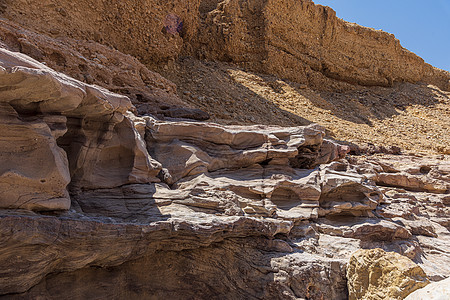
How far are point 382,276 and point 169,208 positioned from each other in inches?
123

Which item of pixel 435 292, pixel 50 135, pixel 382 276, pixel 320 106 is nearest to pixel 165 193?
pixel 50 135

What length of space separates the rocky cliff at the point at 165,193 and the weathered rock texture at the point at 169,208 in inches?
0.8

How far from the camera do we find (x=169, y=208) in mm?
4996

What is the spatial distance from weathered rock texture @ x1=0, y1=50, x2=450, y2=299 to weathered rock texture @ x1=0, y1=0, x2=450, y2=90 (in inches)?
253

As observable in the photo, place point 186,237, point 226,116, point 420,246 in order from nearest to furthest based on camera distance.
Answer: point 186,237 → point 420,246 → point 226,116

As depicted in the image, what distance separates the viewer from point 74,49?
27.6 ft

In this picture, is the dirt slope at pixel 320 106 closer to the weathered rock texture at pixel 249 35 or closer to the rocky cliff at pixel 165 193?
the rocky cliff at pixel 165 193

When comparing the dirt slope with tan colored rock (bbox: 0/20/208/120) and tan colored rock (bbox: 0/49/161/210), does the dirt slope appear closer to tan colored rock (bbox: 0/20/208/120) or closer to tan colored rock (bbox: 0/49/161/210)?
tan colored rock (bbox: 0/20/208/120)

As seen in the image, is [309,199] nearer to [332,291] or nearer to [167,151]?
[332,291]

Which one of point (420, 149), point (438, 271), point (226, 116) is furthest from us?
point (420, 149)

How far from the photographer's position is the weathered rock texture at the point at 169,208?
12.2ft

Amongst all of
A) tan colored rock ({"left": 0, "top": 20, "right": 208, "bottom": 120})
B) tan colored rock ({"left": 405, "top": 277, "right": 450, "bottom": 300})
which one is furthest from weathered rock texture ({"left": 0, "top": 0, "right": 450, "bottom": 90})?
tan colored rock ({"left": 405, "top": 277, "right": 450, "bottom": 300})

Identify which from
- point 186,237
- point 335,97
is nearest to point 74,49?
point 186,237

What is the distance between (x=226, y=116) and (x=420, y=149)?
358 inches
